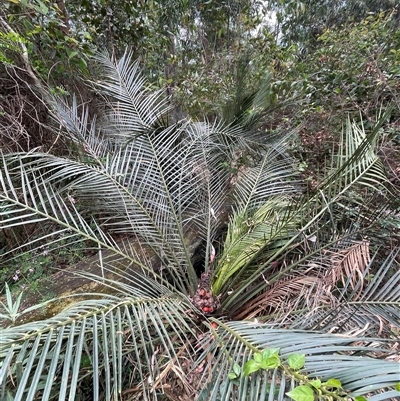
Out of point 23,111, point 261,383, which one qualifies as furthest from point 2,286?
point 261,383

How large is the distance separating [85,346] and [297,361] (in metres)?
0.55

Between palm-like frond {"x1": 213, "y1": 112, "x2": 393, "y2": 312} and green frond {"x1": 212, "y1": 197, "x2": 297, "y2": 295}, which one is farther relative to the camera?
green frond {"x1": 212, "y1": 197, "x2": 297, "y2": 295}

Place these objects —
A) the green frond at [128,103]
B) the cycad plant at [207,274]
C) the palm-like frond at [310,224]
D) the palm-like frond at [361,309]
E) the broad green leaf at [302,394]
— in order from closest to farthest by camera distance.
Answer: the broad green leaf at [302,394] < the cycad plant at [207,274] < the palm-like frond at [361,309] < the palm-like frond at [310,224] < the green frond at [128,103]

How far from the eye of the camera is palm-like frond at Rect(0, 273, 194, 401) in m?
0.54

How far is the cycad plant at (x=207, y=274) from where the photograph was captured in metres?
0.58

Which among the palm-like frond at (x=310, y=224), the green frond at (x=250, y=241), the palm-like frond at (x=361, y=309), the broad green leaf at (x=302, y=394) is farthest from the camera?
the green frond at (x=250, y=241)

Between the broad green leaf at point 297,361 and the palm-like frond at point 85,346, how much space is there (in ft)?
1.05

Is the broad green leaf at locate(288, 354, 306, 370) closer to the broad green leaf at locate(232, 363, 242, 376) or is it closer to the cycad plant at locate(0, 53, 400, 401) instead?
the cycad plant at locate(0, 53, 400, 401)

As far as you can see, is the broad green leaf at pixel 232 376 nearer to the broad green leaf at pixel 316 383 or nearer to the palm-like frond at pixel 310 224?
the broad green leaf at pixel 316 383

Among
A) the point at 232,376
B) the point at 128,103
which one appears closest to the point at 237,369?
the point at 232,376

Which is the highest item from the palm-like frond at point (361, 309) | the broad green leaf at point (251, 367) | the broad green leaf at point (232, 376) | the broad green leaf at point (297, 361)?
the broad green leaf at point (297, 361)

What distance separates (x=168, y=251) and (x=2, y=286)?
0.95 meters

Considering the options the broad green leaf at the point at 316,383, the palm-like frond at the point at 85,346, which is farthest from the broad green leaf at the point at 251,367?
the palm-like frond at the point at 85,346

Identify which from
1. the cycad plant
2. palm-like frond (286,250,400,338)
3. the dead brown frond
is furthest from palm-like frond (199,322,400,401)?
the dead brown frond
